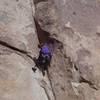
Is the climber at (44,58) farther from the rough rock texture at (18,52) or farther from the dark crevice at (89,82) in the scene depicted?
the dark crevice at (89,82)

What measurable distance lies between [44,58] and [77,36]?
705 millimetres

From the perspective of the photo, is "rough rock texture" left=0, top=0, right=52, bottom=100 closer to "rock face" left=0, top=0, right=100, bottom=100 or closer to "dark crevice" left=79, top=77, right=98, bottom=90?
"rock face" left=0, top=0, right=100, bottom=100

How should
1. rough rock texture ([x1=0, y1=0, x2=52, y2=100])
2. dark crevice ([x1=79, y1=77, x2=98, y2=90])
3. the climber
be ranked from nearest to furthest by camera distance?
rough rock texture ([x1=0, y1=0, x2=52, y2=100]) → dark crevice ([x1=79, y1=77, x2=98, y2=90]) → the climber

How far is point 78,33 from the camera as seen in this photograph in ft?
21.3

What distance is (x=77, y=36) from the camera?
647 centimetres

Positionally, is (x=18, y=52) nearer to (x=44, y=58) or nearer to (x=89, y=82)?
(x=44, y=58)

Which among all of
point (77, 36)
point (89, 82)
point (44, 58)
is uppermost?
point (77, 36)

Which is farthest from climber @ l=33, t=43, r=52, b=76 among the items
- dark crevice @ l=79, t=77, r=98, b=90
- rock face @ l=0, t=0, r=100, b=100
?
dark crevice @ l=79, t=77, r=98, b=90

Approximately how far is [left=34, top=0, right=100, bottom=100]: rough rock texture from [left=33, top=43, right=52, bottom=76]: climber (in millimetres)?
111

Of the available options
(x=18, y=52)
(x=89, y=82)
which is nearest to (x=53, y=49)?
(x=18, y=52)

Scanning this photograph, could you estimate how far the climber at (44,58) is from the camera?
629cm

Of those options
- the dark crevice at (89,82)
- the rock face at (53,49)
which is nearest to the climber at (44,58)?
the rock face at (53,49)

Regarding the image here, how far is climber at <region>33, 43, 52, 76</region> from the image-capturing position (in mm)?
6288

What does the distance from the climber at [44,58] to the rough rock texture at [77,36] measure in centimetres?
11
